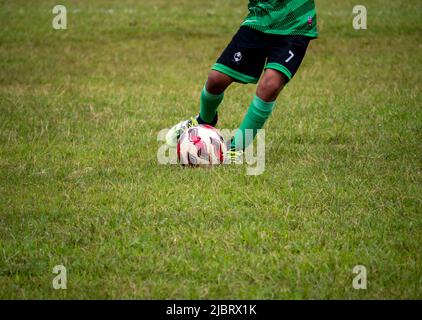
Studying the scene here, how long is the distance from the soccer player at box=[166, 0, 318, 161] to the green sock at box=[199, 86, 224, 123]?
116 mm

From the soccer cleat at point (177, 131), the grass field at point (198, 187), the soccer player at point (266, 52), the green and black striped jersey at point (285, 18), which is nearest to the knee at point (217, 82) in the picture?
the soccer player at point (266, 52)

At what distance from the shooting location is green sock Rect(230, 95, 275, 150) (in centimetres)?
488

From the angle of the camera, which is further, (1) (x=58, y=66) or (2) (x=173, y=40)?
(2) (x=173, y=40)

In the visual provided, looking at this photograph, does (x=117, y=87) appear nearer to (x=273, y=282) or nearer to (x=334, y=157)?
(x=334, y=157)

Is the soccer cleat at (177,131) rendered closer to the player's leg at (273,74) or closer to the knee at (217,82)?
the knee at (217,82)

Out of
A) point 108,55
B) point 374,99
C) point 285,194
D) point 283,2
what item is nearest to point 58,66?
point 108,55

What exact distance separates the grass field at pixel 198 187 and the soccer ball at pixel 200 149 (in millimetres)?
104

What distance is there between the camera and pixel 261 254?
3.39 metres

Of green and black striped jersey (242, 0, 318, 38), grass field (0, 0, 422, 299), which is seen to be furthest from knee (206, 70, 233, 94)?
grass field (0, 0, 422, 299)

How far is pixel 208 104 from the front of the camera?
5176 mm

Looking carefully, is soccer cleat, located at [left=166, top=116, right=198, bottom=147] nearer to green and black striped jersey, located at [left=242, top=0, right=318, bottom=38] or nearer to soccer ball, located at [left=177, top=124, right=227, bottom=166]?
soccer ball, located at [left=177, top=124, right=227, bottom=166]

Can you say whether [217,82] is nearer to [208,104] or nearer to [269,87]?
[208,104]
